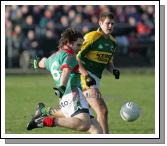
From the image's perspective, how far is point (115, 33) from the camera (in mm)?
32875

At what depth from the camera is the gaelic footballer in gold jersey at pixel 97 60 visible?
14289 mm

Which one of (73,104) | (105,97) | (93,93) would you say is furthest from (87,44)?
(105,97)

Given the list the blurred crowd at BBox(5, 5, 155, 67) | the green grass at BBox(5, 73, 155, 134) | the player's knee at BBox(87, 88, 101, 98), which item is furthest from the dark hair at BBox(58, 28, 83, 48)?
the blurred crowd at BBox(5, 5, 155, 67)

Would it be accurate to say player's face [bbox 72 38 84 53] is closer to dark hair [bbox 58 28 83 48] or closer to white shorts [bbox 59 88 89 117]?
dark hair [bbox 58 28 83 48]

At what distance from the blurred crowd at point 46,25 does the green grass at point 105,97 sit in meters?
1.47

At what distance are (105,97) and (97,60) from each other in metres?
8.22

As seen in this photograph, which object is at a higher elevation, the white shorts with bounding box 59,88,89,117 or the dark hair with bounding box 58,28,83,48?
the dark hair with bounding box 58,28,83,48

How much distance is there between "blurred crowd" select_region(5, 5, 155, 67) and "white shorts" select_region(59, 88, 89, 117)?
18500 mm

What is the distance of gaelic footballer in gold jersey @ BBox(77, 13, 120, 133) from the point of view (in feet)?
46.9

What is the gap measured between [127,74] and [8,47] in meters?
4.64

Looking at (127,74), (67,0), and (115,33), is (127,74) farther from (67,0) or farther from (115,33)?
(67,0)

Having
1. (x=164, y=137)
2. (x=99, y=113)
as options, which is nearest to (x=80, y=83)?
(x=99, y=113)

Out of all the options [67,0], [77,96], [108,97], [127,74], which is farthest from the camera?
[127,74]

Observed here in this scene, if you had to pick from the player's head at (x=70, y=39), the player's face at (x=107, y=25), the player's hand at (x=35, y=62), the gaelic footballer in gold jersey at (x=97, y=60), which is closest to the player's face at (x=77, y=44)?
the player's head at (x=70, y=39)
